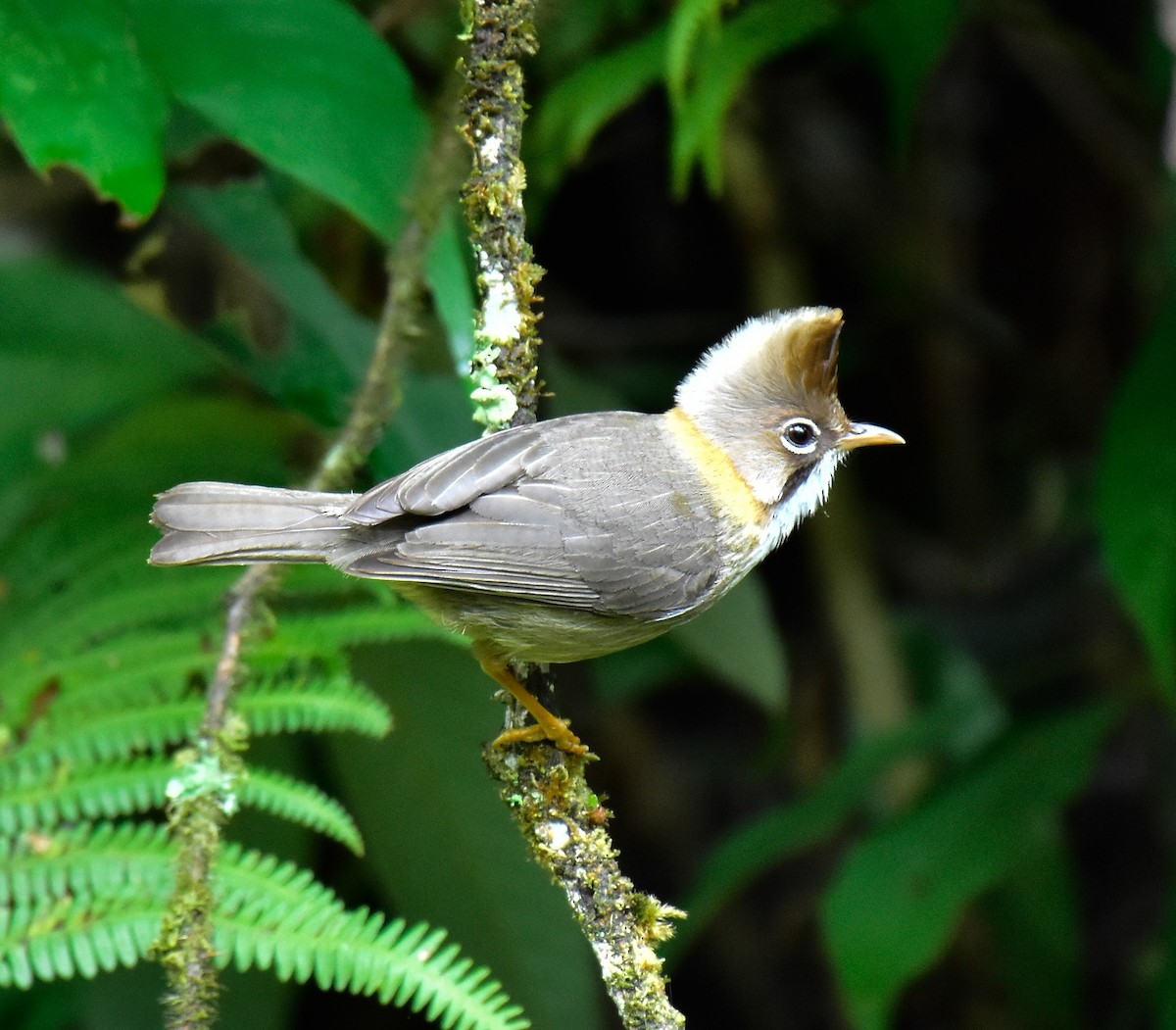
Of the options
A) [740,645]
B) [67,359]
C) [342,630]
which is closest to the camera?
[342,630]

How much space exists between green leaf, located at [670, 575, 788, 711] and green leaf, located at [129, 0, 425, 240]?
129 centimetres

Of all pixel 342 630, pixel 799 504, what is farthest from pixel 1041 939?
pixel 342 630

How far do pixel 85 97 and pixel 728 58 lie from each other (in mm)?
1437

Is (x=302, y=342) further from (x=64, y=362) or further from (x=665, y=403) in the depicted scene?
(x=665, y=403)

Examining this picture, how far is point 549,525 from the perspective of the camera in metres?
2.47

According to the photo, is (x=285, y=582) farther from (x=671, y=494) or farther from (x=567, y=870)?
(x=567, y=870)

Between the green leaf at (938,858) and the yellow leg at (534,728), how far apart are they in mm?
929

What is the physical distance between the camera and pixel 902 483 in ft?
15.8

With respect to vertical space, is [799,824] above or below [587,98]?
below

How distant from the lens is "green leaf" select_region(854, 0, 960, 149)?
296 cm

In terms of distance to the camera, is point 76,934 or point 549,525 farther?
point 549,525

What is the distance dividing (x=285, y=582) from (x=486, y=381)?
2.73 feet

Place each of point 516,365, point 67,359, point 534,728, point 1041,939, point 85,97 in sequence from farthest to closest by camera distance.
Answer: point 1041,939 < point 67,359 < point 516,365 < point 534,728 < point 85,97

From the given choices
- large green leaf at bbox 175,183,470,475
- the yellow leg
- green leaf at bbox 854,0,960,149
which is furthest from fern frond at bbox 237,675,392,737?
green leaf at bbox 854,0,960,149
